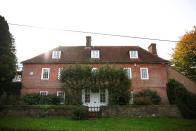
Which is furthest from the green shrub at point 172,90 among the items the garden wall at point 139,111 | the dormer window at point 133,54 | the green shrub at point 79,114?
the green shrub at point 79,114

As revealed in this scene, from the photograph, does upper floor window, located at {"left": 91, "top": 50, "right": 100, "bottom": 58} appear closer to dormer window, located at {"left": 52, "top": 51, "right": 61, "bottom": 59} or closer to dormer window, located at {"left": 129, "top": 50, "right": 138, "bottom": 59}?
dormer window, located at {"left": 129, "top": 50, "right": 138, "bottom": 59}

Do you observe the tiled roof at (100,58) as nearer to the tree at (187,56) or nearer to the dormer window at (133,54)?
the dormer window at (133,54)

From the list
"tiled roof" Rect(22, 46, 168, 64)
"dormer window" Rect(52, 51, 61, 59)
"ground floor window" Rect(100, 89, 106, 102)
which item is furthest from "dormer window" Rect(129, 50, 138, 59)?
"dormer window" Rect(52, 51, 61, 59)

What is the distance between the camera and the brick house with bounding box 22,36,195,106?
31131 millimetres

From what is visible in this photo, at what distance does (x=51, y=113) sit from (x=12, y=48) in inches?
454

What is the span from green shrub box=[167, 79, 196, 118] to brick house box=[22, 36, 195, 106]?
8.94 ft

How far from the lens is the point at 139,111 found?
77.3 feet

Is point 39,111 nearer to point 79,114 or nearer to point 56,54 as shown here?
point 79,114

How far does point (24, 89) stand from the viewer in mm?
31453

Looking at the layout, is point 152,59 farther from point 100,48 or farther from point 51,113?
point 51,113

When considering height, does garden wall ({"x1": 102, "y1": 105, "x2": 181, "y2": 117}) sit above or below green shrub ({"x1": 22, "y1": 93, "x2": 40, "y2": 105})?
below

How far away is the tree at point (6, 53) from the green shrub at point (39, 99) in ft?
11.8

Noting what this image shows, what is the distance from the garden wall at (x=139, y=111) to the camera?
23.4 meters

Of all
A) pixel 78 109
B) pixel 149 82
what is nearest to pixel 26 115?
pixel 78 109
